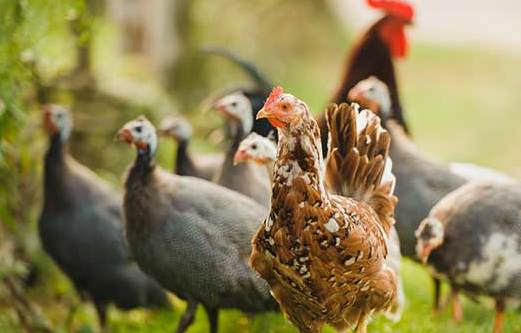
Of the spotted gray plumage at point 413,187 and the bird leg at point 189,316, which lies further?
the spotted gray plumage at point 413,187

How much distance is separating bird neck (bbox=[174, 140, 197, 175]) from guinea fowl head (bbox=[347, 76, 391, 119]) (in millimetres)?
1138

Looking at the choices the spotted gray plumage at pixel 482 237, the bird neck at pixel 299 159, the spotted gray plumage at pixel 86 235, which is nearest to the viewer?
the bird neck at pixel 299 159

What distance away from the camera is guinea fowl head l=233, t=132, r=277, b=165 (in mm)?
5391

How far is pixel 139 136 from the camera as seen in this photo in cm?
559

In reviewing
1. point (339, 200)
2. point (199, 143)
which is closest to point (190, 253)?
point (339, 200)

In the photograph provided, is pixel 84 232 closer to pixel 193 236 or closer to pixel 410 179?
pixel 193 236

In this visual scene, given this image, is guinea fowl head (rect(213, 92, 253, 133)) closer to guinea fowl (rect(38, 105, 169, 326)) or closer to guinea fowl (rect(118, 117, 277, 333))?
guinea fowl (rect(118, 117, 277, 333))

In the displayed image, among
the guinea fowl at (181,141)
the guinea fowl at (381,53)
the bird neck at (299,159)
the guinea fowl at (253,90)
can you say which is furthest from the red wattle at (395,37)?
the bird neck at (299,159)

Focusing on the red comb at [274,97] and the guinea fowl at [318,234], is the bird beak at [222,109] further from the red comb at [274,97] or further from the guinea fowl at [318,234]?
the red comb at [274,97]

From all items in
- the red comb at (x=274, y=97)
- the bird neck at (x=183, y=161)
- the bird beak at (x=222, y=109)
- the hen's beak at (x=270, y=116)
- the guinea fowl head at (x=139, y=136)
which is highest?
the red comb at (x=274, y=97)

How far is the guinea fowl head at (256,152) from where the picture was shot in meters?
5.39

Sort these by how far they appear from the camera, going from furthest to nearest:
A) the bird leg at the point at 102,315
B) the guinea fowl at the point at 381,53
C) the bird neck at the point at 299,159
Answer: the guinea fowl at the point at 381,53 → the bird leg at the point at 102,315 → the bird neck at the point at 299,159

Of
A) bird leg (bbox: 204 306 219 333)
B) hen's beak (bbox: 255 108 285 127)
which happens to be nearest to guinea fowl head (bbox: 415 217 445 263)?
bird leg (bbox: 204 306 219 333)

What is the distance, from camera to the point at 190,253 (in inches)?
209
